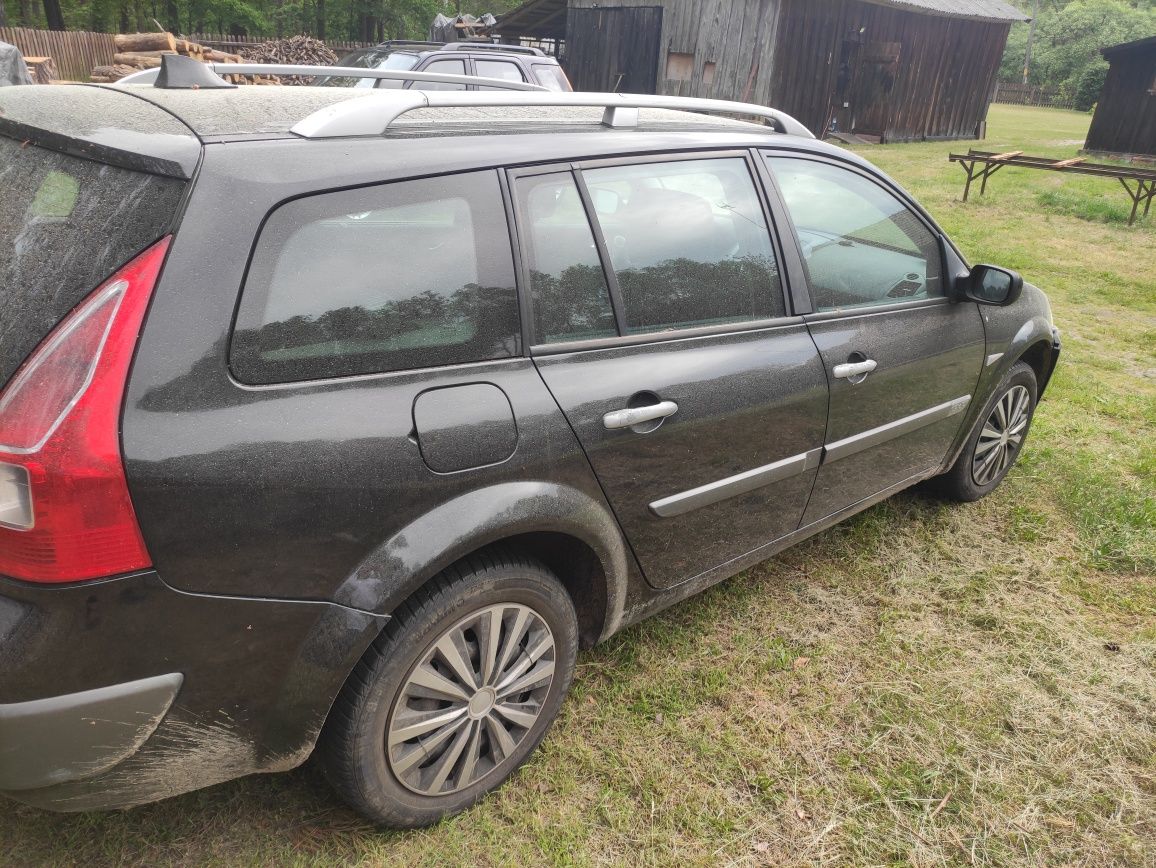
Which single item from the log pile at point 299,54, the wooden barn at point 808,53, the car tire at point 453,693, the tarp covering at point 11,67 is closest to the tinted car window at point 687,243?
the car tire at point 453,693

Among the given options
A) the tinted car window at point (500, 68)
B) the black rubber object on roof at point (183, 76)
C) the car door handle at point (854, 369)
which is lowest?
the car door handle at point (854, 369)

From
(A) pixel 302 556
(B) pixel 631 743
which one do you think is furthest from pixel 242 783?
(B) pixel 631 743

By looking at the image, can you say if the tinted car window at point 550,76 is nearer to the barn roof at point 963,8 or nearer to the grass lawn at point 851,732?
the grass lawn at point 851,732

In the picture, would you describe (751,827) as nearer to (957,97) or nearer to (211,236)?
(211,236)

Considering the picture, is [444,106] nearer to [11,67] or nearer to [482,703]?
[482,703]

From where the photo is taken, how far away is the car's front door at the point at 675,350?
2.10m

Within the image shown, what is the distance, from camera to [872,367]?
112 inches

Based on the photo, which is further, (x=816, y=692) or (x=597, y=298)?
(x=816, y=692)

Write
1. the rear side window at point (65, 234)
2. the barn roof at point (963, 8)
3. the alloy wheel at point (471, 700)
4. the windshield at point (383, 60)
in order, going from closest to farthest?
the rear side window at point (65, 234) → the alloy wheel at point (471, 700) → the windshield at point (383, 60) → the barn roof at point (963, 8)

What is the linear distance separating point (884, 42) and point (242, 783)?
24.1m

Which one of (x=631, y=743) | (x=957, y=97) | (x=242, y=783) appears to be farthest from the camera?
(x=957, y=97)

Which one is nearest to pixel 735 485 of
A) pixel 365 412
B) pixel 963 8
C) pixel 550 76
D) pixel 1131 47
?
pixel 365 412

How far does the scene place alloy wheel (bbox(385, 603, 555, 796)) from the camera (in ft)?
6.41

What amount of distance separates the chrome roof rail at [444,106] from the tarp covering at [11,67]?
13096 millimetres
